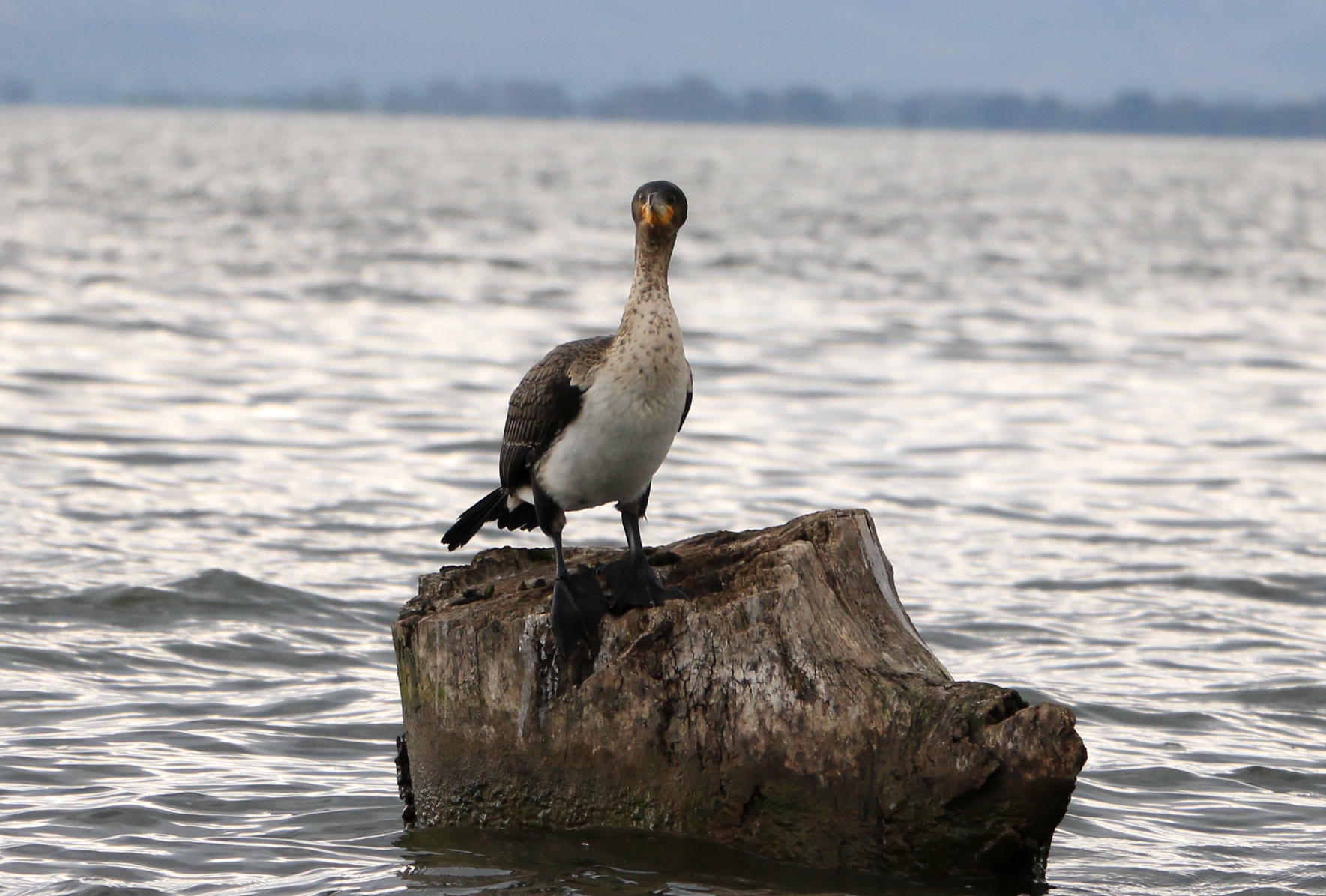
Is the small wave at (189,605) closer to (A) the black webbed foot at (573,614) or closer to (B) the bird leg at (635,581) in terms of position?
(B) the bird leg at (635,581)

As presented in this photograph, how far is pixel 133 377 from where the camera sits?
1541 cm

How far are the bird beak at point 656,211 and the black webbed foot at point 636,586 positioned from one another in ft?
3.52

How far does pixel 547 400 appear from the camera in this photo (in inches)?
215

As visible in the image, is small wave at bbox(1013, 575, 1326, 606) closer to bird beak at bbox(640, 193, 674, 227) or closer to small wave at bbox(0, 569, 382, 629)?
small wave at bbox(0, 569, 382, 629)

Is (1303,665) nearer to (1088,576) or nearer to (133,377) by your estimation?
(1088,576)

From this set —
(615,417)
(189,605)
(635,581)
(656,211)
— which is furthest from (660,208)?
(189,605)

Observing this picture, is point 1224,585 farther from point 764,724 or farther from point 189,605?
point 189,605

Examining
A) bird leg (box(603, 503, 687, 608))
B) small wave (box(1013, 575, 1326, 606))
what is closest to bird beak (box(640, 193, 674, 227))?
bird leg (box(603, 503, 687, 608))

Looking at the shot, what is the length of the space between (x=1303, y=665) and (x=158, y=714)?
5321 mm

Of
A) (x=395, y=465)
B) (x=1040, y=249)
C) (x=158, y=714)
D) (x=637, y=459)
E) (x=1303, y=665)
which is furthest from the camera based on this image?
(x=1040, y=249)

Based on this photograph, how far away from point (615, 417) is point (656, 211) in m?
0.66

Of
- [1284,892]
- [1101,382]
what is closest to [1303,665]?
[1284,892]

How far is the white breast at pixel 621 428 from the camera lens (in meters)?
5.32

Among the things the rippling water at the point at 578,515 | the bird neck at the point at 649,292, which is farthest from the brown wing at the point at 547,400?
the rippling water at the point at 578,515
